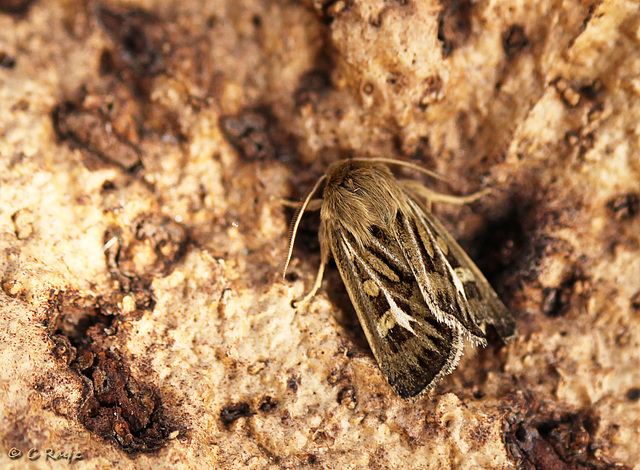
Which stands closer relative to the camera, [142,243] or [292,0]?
[142,243]

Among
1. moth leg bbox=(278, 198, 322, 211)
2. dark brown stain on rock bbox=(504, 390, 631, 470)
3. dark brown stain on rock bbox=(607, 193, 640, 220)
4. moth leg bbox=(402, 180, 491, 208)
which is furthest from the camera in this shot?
moth leg bbox=(402, 180, 491, 208)

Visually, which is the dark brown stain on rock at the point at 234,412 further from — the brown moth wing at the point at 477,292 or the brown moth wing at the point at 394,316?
the brown moth wing at the point at 477,292

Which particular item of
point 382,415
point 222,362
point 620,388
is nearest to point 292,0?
point 222,362

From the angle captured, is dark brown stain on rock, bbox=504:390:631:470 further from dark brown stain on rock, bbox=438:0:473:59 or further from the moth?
dark brown stain on rock, bbox=438:0:473:59

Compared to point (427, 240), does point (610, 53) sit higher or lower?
higher

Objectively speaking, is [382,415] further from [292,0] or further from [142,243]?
[292,0]

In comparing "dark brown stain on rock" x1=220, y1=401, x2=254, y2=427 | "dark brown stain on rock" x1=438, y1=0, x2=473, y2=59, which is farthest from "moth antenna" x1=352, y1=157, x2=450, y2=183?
"dark brown stain on rock" x1=220, y1=401, x2=254, y2=427

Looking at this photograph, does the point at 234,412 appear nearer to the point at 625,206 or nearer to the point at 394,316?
the point at 394,316
